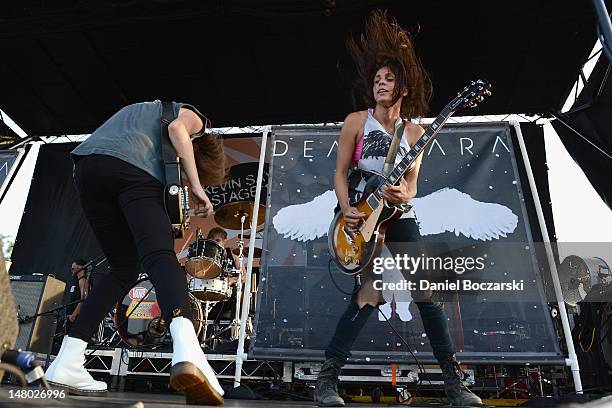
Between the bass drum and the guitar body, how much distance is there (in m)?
3.53

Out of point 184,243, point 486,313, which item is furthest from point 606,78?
point 184,243

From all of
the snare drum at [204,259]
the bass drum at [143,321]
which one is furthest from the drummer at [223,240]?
the bass drum at [143,321]

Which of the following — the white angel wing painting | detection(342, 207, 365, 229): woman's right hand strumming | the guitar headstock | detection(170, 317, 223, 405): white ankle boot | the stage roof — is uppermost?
the stage roof

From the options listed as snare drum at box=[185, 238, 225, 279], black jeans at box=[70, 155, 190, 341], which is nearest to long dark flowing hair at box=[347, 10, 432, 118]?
black jeans at box=[70, 155, 190, 341]

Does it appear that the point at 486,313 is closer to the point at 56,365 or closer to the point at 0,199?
the point at 56,365

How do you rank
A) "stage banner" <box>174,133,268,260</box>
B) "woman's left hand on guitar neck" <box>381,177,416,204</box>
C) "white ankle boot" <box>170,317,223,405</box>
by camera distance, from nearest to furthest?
"white ankle boot" <box>170,317,223,405</box> < "woman's left hand on guitar neck" <box>381,177,416,204</box> < "stage banner" <box>174,133,268,260</box>

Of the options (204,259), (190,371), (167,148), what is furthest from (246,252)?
(190,371)

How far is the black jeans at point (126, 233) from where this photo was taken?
199 centimetres

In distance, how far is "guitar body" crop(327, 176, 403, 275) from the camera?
283 centimetres

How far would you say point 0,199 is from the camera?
317 inches

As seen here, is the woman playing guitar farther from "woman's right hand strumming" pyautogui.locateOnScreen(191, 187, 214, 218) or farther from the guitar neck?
"woman's right hand strumming" pyautogui.locateOnScreen(191, 187, 214, 218)

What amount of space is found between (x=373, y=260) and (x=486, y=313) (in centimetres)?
172

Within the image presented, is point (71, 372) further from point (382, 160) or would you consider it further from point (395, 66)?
point (395, 66)

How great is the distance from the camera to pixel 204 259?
6242 mm
